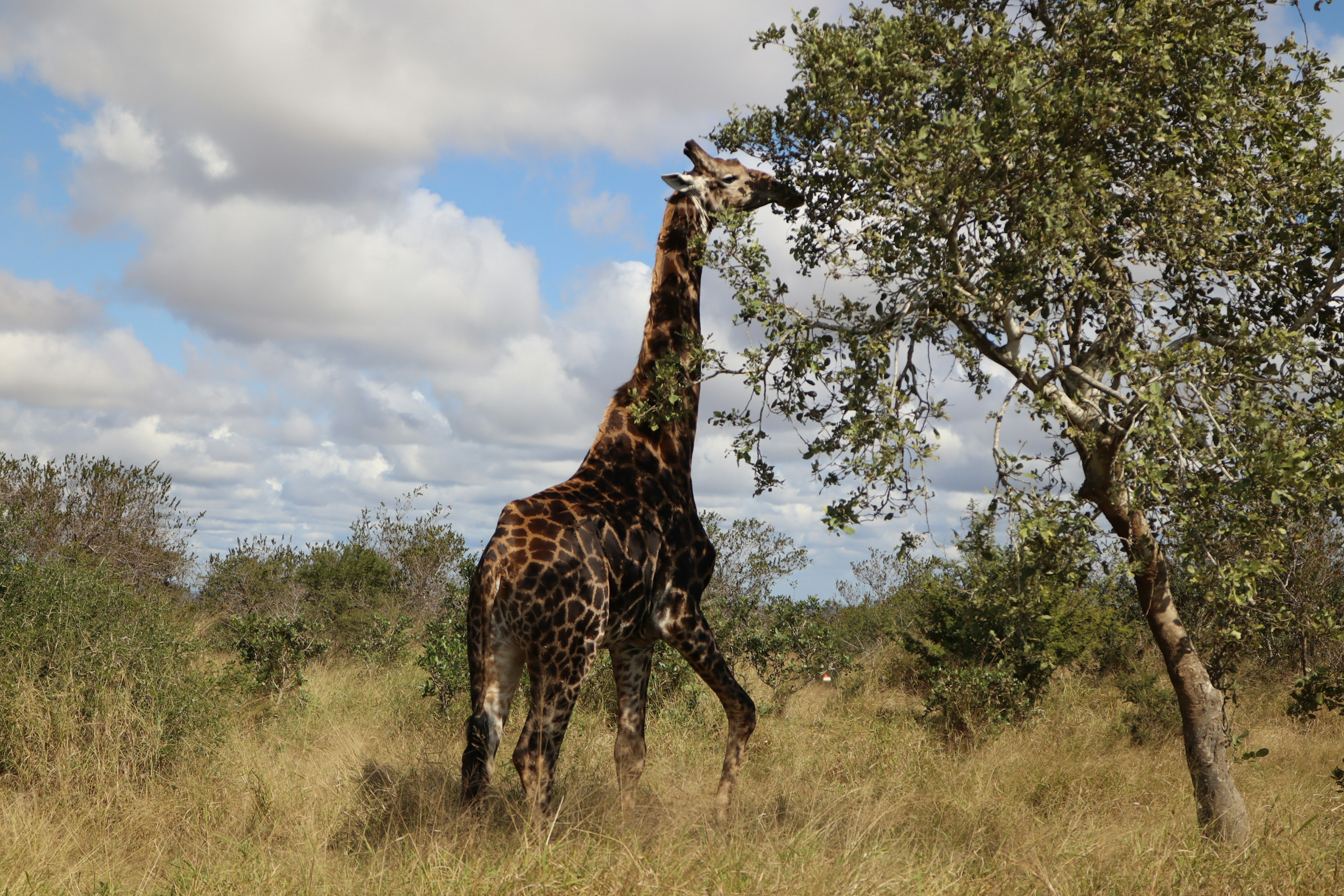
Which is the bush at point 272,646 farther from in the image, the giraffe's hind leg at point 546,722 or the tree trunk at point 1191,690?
the tree trunk at point 1191,690

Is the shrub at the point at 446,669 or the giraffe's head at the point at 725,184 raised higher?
the giraffe's head at the point at 725,184

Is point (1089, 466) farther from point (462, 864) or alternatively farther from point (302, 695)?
point (302, 695)

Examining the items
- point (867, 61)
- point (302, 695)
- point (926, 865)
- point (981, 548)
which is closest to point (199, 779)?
point (302, 695)

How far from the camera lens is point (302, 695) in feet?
40.8

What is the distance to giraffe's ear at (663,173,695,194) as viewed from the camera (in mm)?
7199

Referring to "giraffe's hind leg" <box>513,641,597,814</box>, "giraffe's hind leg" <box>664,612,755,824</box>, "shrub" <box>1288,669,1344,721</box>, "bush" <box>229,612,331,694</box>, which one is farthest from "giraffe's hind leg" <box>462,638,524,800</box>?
"bush" <box>229,612,331,694</box>

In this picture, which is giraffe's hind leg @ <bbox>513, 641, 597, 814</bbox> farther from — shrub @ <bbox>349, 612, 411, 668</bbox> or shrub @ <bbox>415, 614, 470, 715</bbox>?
shrub @ <bbox>349, 612, 411, 668</bbox>

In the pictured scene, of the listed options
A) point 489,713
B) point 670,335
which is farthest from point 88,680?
point 670,335

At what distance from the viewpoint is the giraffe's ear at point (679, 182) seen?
23.6 ft

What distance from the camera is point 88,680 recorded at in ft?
27.1

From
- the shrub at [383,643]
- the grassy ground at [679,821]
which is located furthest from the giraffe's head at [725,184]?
the shrub at [383,643]

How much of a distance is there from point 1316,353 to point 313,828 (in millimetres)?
7392

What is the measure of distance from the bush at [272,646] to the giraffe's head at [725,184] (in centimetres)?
895

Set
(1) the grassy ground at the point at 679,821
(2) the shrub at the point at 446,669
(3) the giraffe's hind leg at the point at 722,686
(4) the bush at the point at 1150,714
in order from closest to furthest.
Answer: (1) the grassy ground at the point at 679,821 < (3) the giraffe's hind leg at the point at 722,686 < (2) the shrub at the point at 446,669 < (4) the bush at the point at 1150,714
